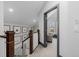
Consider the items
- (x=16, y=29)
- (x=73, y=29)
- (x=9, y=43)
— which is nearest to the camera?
(x=9, y=43)

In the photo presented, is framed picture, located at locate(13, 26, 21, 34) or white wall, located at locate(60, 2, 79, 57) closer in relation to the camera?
white wall, located at locate(60, 2, 79, 57)

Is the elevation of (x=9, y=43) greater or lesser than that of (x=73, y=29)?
lesser

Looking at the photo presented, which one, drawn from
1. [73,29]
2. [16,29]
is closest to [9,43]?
[73,29]

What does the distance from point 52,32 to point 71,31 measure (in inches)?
222

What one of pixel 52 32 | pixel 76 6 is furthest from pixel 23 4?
pixel 52 32

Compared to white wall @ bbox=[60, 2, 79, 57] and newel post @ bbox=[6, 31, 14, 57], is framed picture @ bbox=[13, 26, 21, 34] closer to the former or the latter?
white wall @ bbox=[60, 2, 79, 57]

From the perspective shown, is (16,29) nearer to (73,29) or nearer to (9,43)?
(73,29)

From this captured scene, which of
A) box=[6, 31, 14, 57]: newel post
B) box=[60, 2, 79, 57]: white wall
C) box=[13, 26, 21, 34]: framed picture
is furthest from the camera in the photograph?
box=[13, 26, 21, 34]: framed picture

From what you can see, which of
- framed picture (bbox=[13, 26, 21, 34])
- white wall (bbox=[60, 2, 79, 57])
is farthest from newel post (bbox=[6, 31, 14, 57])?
framed picture (bbox=[13, 26, 21, 34])

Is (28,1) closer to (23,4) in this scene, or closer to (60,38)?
(23,4)

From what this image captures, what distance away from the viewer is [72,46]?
2.38 meters

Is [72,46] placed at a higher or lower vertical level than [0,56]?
higher

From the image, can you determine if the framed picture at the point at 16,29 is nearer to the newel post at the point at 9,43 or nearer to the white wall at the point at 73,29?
the white wall at the point at 73,29

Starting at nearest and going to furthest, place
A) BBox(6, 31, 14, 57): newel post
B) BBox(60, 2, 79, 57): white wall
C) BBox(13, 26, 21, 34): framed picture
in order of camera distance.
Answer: BBox(6, 31, 14, 57): newel post < BBox(60, 2, 79, 57): white wall < BBox(13, 26, 21, 34): framed picture
